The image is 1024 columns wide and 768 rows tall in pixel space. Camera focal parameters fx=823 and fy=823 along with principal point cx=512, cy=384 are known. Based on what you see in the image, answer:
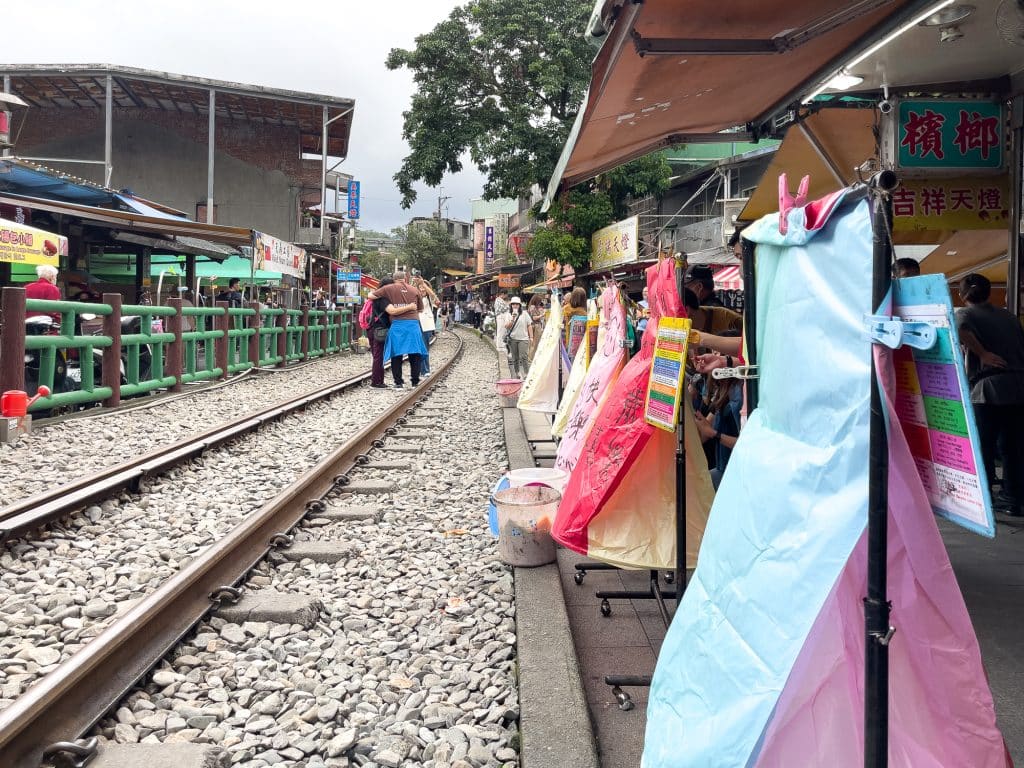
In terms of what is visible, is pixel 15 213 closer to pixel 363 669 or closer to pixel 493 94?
pixel 363 669

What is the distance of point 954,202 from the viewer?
19.8 feet

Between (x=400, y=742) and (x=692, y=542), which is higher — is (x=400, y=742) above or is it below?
below

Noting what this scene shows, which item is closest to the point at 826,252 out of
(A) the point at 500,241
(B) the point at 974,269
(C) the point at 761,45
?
(C) the point at 761,45

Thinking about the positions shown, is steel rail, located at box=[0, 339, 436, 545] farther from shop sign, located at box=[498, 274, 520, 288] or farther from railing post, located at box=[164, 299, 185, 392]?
shop sign, located at box=[498, 274, 520, 288]

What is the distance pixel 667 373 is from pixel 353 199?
39.4m

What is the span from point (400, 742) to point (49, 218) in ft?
48.9

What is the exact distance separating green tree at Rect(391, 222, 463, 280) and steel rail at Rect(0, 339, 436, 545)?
62065 mm

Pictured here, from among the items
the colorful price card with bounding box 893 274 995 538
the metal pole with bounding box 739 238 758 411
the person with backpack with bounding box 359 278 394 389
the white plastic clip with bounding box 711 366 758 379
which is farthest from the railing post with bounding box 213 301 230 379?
the colorful price card with bounding box 893 274 995 538

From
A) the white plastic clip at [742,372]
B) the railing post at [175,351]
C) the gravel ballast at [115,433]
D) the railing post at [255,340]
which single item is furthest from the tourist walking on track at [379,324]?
the white plastic clip at [742,372]

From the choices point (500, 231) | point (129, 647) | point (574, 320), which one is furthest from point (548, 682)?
point (500, 231)

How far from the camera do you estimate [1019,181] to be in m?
5.43

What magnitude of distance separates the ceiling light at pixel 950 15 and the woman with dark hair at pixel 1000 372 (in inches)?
78.8

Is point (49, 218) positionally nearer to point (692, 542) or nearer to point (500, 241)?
point (692, 542)

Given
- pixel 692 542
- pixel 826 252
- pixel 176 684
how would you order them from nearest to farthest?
pixel 826 252
pixel 176 684
pixel 692 542
